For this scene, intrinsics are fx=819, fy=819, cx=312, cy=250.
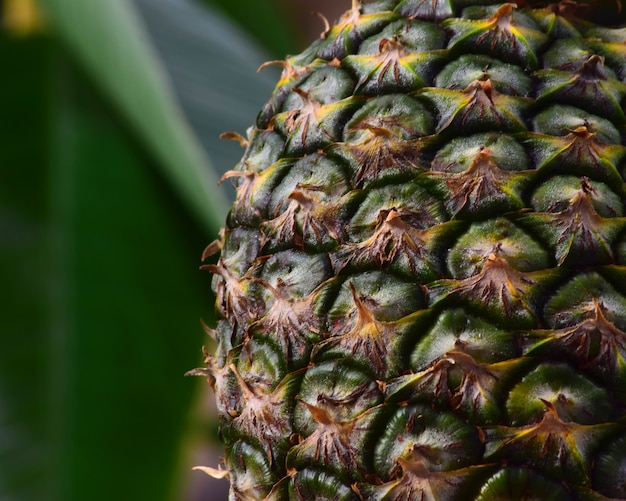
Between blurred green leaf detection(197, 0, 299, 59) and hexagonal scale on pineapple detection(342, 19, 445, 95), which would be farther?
blurred green leaf detection(197, 0, 299, 59)

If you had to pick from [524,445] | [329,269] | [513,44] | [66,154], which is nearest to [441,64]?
[513,44]

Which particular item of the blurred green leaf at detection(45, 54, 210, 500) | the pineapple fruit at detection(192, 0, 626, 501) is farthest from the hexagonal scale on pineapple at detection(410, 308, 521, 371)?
the blurred green leaf at detection(45, 54, 210, 500)

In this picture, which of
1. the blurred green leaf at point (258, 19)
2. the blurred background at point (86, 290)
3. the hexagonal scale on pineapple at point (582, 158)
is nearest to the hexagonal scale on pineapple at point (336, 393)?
the hexagonal scale on pineapple at point (582, 158)

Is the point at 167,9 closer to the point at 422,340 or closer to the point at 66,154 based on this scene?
the point at 66,154

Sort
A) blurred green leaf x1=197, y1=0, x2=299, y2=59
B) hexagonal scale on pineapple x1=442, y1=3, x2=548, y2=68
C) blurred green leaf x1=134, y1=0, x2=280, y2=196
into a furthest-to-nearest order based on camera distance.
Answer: blurred green leaf x1=197, y1=0, x2=299, y2=59
blurred green leaf x1=134, y1=0, x2=280, y2=196
hexagonal scale on pineapple x1=442, y1=3, x2=548, y2=68

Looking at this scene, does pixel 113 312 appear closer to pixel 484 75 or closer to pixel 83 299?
pixel 83 299

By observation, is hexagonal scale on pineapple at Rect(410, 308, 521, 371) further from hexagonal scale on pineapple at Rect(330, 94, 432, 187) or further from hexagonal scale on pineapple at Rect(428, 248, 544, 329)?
hexagonal scale on pineapple at Rect(330, 94, 432, 187)

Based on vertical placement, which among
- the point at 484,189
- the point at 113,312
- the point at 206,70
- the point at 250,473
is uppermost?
the point at 484,189

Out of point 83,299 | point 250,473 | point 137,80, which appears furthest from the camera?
point 83,299

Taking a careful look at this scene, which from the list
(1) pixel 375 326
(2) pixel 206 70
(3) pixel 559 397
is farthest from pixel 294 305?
(2) pixel 206 70
